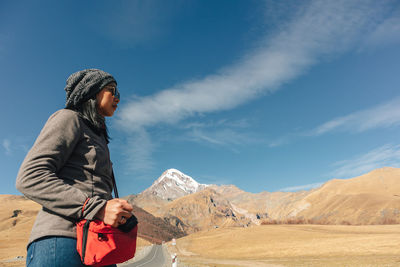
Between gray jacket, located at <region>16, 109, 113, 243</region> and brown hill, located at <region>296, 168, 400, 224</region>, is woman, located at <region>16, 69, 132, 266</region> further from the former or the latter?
brown hill, located at <region>296, 168, 400, 224</region>

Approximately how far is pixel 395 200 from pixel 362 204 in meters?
16.1

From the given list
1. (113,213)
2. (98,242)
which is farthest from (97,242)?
(113,213)

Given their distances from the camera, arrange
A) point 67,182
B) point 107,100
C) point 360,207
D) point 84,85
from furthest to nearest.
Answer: point 360,207 → point 107,100 → point 84,85 → point 67,182

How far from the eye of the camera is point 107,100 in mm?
2068

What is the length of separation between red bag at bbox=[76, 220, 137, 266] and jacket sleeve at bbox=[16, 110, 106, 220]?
6cm

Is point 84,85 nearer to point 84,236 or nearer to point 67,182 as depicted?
point 67,182

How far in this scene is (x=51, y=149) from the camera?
1601 millimetres

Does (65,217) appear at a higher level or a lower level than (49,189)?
lower

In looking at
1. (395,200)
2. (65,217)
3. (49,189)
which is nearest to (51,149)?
(49,189)

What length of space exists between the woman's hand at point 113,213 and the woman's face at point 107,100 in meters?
0.80

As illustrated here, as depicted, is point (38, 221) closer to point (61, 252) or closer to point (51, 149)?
point (61, 252)

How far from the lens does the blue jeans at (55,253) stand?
1.49 m

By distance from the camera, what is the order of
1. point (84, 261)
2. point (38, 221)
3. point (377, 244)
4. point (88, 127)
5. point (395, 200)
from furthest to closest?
point (395, 200), point (377, 244), point (88, 127), point (38, 221), point (84, 261)

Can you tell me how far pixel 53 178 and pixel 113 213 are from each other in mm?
393
